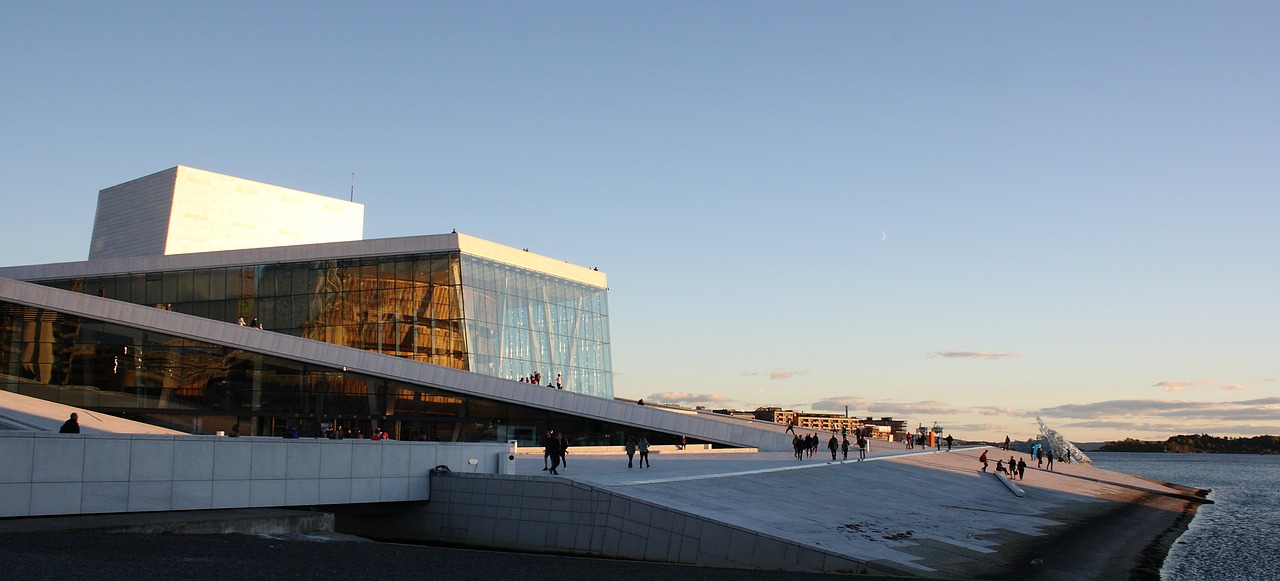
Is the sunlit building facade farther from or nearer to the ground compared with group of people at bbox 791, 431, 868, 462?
farther from the ground

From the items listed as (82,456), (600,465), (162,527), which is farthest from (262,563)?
(600,465)

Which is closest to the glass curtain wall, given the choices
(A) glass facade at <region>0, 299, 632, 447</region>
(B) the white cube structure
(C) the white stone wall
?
(A) glass facade at <region>0, 299, 632, 447</region>

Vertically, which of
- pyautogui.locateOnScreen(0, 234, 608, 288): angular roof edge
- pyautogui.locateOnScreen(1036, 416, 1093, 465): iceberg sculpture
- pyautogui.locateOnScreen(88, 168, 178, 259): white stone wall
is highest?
pyautogui.locateOnScreen(88, 168, 178, 259): white stone wall

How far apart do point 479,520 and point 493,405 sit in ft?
61.1

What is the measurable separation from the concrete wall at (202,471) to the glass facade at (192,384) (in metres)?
16.4

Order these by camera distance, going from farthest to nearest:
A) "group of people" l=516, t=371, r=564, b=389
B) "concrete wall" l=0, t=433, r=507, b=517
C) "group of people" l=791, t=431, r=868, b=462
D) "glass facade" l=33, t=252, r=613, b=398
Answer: "glass facade" l=33, t=252, r=613, b=398
"group of people" l=516, t=371, r=564, b=389
"group of people" l=791, t=431, r=868, b=462
"concrete wall" l=0, t=433, r=507, b=517

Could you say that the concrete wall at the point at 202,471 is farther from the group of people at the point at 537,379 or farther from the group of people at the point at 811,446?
the group of people at the point at 537,379

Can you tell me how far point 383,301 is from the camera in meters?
44.3

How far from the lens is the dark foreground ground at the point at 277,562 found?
1234 centimetres

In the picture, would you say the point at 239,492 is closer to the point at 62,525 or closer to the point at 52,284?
the point at 62,525

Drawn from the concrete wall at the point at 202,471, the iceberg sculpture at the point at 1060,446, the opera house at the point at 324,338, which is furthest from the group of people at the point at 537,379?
the iceberg sculpture at the point at 1060,446

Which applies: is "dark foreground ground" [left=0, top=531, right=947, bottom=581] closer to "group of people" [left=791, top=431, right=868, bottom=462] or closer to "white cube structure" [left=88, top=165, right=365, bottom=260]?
"group of people" [left=791, top=431, right=868, bottom=462]

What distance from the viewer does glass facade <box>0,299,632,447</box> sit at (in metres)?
38.7

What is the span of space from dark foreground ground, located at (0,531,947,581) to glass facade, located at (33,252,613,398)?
1043 inches
